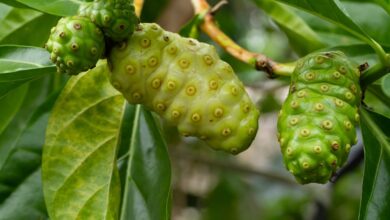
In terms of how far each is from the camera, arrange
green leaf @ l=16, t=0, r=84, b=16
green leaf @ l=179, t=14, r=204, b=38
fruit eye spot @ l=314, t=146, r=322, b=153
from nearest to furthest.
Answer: fruit eye spot @ l=314, t=146, r=322, b=153, green leaf @ l=16, t=0, r=84, b=16, green leaf @ l=179, t=14, r=204, b=38

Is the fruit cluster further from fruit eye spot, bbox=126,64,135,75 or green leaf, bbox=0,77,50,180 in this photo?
green leaf, bbox=0,77,50,180

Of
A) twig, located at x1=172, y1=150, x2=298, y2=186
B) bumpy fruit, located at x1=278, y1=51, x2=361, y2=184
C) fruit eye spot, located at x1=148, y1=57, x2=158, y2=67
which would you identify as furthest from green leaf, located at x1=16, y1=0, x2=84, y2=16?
twig, located at x1=172, y1=150, x2=298, y2=186

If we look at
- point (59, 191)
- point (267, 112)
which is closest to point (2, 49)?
point (59, 191)

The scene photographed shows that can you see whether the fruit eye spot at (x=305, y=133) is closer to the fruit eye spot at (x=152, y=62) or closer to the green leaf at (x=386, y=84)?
the green leaf at (x=386, y=84)

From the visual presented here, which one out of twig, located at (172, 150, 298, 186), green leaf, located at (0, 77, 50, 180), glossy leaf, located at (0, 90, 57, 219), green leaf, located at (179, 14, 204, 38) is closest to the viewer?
glossy leaf, located at (0, 90, 57, 219)

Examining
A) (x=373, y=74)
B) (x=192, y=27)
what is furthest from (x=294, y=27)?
(x=373, y=74)

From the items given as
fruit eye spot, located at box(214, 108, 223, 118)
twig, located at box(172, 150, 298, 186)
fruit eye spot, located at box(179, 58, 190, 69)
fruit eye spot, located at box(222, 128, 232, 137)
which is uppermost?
fruit eye spot, located at box(179, 58, 190, 69)

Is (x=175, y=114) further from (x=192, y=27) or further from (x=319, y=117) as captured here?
(x=192, y=27)
